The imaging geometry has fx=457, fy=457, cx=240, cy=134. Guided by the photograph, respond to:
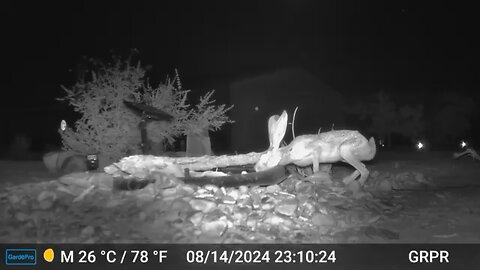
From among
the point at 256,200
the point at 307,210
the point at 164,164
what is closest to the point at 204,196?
the point at 256,200

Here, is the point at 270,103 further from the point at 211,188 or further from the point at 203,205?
the point at 203,205

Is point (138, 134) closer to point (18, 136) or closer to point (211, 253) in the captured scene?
point (211, 253)

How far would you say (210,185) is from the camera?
1088 centimetres

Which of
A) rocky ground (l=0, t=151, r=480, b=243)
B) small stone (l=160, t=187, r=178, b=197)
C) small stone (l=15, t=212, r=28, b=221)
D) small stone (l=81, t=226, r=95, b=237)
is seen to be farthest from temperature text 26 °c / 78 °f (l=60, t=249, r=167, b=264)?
small stone (l=160, t=187, r=178, b=197)

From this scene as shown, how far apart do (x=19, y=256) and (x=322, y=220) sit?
215 inches

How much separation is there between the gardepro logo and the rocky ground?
4.92 feet

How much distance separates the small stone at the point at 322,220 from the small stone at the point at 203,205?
2085 millimetres

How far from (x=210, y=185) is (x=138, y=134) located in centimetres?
669

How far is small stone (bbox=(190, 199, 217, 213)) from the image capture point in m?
9.44

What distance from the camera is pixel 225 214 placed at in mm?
9227

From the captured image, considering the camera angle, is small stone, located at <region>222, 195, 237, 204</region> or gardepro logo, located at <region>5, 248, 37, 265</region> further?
small stone, located at <region>222, 195, 237, 204</region>

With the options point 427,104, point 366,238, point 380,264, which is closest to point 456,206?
point 366,238

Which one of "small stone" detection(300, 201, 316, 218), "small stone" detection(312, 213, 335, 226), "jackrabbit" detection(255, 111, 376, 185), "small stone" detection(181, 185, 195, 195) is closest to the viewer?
"small stone" detection(312, 213, 335, 226)

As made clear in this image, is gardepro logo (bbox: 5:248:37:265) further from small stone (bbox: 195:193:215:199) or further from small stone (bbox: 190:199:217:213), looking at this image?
small stone (bbox: 195:193:215:199)
